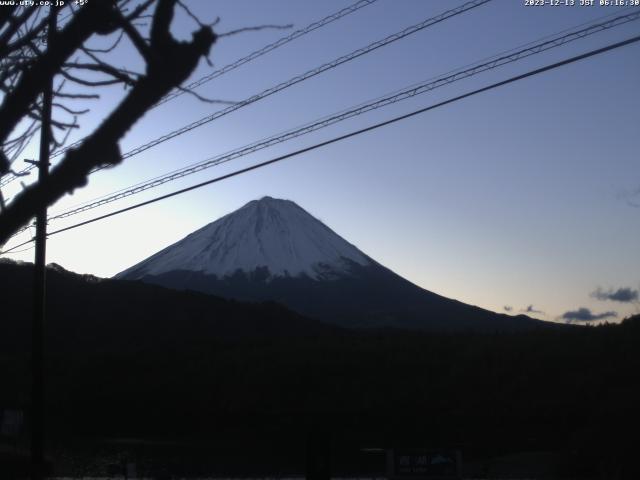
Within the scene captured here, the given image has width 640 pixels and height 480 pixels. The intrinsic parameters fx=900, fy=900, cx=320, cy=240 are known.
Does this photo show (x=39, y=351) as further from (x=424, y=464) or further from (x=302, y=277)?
(x=302, y=277)

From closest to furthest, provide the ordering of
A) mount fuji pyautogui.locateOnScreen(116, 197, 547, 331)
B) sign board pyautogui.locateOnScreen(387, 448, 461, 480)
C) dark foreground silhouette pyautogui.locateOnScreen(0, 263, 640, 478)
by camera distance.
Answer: sign board pyautogui.locateOnScreen(387, 448, 461, 480) → dark foreground silhouette pyautogui.locateOnScreen(0, 263, 640, 478) → mount fuji pyautogui.locateOnScreen(116, 197, 547, 331)

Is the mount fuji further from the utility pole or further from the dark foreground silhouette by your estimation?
the utility pole

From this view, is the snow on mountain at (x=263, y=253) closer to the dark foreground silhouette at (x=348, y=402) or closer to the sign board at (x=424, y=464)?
the dark foreground silhouette at (x=348, y=402)

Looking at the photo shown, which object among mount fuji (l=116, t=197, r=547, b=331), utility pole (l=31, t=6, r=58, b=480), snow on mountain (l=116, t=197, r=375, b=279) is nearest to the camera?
utility pole (l=31, t=6, r=58, b=480)

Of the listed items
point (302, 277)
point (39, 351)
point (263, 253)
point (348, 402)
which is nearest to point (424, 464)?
point (39, 351)

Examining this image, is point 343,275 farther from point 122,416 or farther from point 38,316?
point 38,316

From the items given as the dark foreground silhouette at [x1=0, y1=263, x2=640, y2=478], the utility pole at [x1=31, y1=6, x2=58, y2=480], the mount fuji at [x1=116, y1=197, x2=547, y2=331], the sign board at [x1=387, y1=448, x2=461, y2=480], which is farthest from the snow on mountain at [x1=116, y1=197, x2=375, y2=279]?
the sign board at [x1=387, y1=448, x2=461, y2=480]
